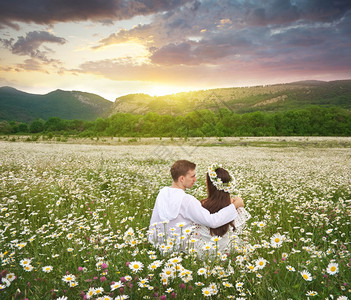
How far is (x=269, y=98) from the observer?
155 meters

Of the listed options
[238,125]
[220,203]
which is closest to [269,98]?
[238,125]

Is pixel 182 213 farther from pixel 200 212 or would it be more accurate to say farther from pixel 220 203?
pixel 220 203

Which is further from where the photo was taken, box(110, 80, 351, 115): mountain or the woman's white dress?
box(110, 80, 351, 115): mountain

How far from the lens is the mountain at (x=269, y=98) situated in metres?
130

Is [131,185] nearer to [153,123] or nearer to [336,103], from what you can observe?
[153,123]

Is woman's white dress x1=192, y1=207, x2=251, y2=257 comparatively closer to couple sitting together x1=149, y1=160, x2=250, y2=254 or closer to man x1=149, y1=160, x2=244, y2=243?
couple sitting together x1=149, y1=160, x2=250, y2=254

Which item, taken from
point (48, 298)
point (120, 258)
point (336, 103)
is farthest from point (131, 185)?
point (336, 103)

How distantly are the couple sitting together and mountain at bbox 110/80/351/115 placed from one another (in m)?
116

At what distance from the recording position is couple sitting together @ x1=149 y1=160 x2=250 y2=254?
11.3 feet

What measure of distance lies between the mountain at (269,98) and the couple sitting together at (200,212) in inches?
4555

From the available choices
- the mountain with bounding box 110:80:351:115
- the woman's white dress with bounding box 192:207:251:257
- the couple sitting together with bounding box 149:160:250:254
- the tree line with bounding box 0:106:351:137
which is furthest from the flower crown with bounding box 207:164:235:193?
the mountain with bounding box 110:80:351:115

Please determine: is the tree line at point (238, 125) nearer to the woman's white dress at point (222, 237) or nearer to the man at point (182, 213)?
the woman's white dress at point (222, 237)

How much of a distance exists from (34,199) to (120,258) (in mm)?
4836

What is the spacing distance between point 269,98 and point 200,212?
167233mm
